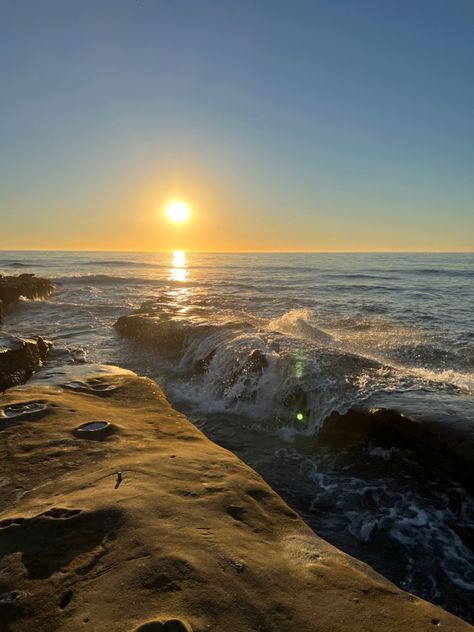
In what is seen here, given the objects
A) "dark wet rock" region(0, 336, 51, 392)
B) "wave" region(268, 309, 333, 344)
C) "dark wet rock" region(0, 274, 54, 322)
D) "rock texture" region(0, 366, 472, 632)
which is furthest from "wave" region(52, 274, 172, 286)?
"rock texture" region(0, 366, 472, 632)

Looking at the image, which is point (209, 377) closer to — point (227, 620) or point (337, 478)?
point (337, 478)

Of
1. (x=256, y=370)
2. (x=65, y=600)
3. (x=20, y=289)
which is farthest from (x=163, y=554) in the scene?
(x=20, y=289)

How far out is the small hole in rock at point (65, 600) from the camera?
230 centimetres

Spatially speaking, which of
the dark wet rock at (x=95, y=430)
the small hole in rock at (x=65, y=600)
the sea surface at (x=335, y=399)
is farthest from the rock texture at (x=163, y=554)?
the sea surface at (x=335, y=399)

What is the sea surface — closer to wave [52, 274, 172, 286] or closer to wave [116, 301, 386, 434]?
wave [116, 301, 386, 434]

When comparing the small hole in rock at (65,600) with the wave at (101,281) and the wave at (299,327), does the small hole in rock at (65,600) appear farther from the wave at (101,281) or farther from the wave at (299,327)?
the wave at (101,281)

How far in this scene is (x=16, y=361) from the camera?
7.86m

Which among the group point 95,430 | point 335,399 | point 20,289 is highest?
point 20,289

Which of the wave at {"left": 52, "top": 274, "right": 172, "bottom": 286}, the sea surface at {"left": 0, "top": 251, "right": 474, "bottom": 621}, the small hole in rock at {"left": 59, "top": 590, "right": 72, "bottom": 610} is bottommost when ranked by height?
the sea surface at {"left": 0, "top": 251, "right": 474, "bottom": 621}

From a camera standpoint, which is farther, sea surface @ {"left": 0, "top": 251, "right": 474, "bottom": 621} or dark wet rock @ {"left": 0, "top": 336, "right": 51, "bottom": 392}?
dark wet rock @ {"left": 0, "top": 336, "right": 51, "bottom": 392}

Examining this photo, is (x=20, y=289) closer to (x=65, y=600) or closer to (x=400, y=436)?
(x=400, y=436)

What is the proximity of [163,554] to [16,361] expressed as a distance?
6.45m

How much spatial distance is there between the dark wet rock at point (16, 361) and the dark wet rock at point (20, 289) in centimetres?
933

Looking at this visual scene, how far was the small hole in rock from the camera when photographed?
2.30 m
